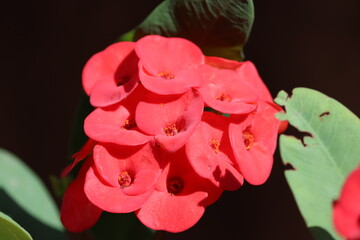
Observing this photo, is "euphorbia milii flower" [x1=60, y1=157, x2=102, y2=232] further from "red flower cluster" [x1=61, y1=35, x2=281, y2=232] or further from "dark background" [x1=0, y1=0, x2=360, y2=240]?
"dark background" [x1=0, y1=0, x2=360, y2=240]

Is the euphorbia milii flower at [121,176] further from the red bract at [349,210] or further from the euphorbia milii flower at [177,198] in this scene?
the red bract at [349,210]

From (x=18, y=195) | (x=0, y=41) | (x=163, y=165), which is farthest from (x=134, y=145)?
(x=0, y=41)

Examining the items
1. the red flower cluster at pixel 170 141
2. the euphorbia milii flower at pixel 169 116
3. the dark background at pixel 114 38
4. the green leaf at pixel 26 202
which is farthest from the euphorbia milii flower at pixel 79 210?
the dark background at pixel 114 38

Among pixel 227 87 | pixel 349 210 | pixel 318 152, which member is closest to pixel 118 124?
pixel 227 87

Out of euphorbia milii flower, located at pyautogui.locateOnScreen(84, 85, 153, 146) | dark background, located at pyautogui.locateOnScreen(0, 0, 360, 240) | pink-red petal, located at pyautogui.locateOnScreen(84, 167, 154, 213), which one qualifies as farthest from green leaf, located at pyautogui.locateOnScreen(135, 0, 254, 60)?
dark background, located at pyautogui.locateOnScreen(0, 0, 360, 240)

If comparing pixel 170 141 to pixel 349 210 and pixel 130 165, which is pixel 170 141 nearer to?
pixel 130 165

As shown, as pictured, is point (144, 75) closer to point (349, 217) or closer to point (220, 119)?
point (220, 119)
